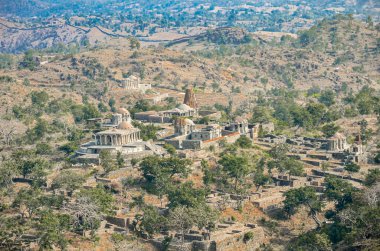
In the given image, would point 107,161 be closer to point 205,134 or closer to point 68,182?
point 68,182

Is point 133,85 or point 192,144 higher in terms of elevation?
point 192,144

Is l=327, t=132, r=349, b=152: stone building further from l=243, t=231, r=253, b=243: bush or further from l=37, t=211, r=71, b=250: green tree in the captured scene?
l=37, t=211, r=71, b=250: green tree

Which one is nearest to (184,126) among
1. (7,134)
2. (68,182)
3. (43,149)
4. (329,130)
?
(43,149)

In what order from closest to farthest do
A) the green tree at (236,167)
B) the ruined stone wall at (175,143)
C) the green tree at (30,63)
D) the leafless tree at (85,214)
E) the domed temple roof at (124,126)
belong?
the leafless tree at (85,214)
the green tree at (236,167)
the ruined stone wall at (175,143)
the domed temple roof at (124,126)
the green tree at (30,63)

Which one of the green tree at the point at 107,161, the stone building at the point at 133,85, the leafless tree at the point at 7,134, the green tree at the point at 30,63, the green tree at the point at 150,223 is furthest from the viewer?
the green tree at the point at 30,63

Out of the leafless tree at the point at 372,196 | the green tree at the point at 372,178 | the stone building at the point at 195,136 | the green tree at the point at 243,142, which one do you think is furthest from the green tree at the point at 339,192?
the stone building at the point at 195,136

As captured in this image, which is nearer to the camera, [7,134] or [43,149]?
[43,149]

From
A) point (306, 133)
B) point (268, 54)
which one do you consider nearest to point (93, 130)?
point (306, 133)

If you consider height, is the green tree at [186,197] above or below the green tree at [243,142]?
above

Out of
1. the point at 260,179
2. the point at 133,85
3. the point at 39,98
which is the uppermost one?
the point at 260,179

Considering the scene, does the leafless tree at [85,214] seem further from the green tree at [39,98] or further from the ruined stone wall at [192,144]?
the green tree at [39,98]

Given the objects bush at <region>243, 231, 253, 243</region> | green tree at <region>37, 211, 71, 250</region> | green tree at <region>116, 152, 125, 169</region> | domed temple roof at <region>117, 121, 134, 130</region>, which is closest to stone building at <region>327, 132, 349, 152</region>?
domed temple roof at <region>117, 121, 134, 130</region>
